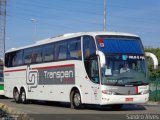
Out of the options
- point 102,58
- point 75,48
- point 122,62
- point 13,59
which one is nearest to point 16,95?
point 13,59

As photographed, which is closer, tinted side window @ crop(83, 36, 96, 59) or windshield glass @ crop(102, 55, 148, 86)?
windshield glass @ crop(102, 55, 148, 86)

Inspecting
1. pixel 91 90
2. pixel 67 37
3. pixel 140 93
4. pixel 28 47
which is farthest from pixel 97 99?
pixel 28 47

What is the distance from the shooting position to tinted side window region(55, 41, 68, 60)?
22.6 metres

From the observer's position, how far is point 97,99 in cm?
1992

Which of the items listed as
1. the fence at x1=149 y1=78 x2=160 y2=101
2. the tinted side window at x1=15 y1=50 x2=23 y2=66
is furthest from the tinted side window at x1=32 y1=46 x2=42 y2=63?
the fence at x1=149 y1=78 x2=160 y2=101

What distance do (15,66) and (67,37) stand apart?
8137mm

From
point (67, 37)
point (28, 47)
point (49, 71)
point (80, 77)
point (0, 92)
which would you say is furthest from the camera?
point (0, 92)

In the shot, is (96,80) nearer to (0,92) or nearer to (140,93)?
(140,93)

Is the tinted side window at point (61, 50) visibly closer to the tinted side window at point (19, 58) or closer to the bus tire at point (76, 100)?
the bus tire at point (76, 100)

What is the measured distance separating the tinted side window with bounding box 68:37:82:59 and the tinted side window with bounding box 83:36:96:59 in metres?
0.44

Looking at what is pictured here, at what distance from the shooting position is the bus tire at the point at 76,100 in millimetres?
21362

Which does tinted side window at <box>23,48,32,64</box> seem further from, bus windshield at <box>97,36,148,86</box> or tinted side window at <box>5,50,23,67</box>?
bus windshield at <box>97,36,148,86</box>

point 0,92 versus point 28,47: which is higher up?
point 28,47

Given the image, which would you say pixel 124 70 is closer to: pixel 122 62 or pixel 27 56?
pixel 122 62
